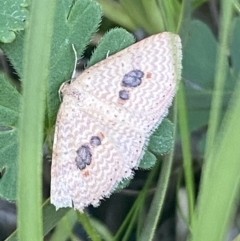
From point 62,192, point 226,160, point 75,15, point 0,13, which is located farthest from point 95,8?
point 226,160

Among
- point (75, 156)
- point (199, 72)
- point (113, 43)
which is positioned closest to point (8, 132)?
point (75, 156)

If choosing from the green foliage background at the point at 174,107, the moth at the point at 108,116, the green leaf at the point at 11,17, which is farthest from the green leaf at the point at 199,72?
the green leaf at the point at 11,17

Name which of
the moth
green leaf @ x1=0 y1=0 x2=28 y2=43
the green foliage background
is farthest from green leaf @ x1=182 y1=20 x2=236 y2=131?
green leaf @ x1=0 y1=0 x2=28 y2=43

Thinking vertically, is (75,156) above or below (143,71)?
below

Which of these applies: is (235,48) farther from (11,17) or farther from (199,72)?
(11,17)

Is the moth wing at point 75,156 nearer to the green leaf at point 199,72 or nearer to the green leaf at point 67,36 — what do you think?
the green leaf at point 67,36

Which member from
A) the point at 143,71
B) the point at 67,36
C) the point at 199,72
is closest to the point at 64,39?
the point at 67,36

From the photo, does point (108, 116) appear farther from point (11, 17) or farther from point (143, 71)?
point (11, 17)

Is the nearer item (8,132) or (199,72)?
(8,132)
